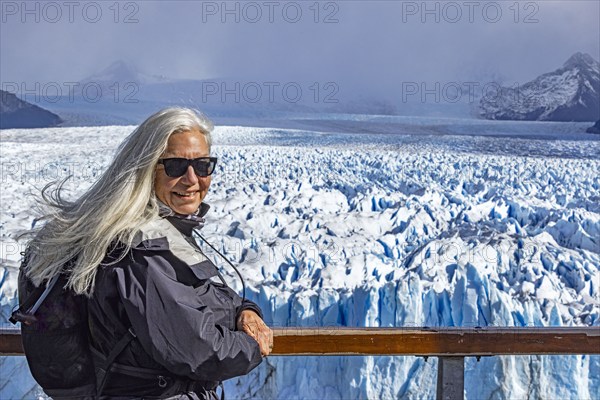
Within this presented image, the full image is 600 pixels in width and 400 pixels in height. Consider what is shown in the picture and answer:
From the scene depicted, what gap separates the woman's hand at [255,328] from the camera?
896 mm

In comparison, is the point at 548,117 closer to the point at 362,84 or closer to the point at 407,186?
the point at 362,84

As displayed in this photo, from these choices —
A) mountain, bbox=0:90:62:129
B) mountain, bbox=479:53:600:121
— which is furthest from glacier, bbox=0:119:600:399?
mountain, bbox=479:53:600:121

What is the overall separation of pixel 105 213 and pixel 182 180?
0.12 m

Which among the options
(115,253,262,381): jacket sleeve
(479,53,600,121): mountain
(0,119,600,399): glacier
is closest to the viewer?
(115,253,262,381): jacket sleeve

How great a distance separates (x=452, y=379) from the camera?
1257mm

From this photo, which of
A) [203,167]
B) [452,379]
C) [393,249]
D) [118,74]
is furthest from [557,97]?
[203,167]

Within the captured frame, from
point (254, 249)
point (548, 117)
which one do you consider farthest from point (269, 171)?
point (548, 117)

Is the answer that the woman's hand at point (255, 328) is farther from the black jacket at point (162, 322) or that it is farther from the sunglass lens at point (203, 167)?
the sunglass lens at point (203, 167)

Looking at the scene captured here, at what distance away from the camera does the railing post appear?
1250mm

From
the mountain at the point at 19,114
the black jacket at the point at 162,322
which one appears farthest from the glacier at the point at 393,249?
the mountain at the point at 19,114

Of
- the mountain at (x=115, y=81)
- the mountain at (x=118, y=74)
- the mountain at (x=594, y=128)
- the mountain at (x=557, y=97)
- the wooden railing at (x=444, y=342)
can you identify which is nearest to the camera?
the wooden railing at (x=444, y=342)

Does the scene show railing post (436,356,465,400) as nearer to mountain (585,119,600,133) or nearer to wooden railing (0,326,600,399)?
wooden railing (0,326,600,399)

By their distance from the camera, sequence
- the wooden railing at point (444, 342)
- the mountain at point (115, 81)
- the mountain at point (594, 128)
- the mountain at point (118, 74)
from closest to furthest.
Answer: the wooden railing at point (444, 342) → the mountain at point (594, 128) → the mountain at point (115, 81) → the mountain at point (118, 74)

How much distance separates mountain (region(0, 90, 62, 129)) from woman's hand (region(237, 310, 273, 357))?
809 centimetres
